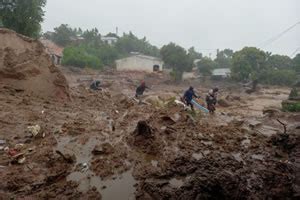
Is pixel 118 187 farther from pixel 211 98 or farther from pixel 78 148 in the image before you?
pixel 211 98

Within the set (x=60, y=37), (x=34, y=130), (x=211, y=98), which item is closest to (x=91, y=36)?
(x=60, y=37)

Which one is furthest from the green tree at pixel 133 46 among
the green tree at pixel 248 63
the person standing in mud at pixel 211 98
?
the person standing in mud at pixel 211 98

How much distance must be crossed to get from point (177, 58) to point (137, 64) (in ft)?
23.2

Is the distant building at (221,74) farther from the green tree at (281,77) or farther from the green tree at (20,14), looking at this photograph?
the green tree at (20,14)

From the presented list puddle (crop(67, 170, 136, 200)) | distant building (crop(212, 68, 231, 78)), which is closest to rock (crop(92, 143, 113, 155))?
puddle (crop(67, 170, 136, 200))

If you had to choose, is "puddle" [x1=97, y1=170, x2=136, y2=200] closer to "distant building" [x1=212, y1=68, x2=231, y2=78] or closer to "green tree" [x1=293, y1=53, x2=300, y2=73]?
"distant building" [x1=212, y1=68, x2=231, y2=78]

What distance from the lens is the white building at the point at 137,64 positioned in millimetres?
39625

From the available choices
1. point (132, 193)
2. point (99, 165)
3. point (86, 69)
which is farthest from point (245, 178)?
point (86, 69)

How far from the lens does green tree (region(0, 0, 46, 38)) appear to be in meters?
17.6

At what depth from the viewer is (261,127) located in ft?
31.8

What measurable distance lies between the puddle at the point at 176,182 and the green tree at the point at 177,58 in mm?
29920

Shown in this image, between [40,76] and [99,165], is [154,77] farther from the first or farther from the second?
[99,165]

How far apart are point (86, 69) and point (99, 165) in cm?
2819

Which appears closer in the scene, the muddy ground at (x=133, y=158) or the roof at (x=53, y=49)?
the muddy ground at (x=133, y=158)
